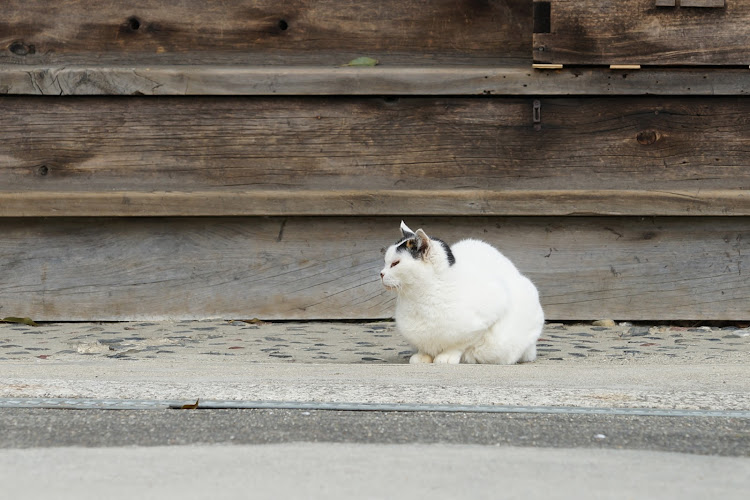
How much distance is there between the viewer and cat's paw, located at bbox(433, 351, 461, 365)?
16.3 ft

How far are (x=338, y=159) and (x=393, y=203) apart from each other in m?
0.47

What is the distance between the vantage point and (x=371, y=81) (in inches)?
249

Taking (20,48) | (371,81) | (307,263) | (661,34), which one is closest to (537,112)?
(661,34)

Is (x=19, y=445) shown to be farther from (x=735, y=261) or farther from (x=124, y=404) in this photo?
(x=735, y=261)

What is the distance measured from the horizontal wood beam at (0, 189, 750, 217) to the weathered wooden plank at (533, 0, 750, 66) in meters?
0.81

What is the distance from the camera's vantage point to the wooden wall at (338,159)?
6.35 m

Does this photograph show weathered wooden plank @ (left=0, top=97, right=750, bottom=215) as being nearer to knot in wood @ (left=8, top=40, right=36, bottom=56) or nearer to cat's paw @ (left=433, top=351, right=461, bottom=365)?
knot in wood @ (left=8, top=40, right=36, bottom=56)

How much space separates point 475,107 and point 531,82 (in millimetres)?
378

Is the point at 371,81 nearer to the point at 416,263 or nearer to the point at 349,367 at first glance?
the point at 416,263

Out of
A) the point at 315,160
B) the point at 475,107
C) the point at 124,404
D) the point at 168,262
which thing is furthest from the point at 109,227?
the point at 124,404

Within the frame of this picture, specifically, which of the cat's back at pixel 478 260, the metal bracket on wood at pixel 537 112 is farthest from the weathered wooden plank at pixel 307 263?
the cat's back at pixel 478 260

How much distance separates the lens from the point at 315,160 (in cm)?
650

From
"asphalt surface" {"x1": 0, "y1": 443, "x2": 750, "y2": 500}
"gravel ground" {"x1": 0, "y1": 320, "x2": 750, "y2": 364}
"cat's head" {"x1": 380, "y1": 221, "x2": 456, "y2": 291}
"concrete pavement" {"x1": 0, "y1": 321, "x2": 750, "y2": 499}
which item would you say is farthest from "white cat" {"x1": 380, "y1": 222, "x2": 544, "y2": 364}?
"asphalt surface" {"x1": 0, "y1": 443, "x2": 750, "y2": 500}

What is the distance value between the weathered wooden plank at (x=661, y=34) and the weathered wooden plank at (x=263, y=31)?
1.59ft
